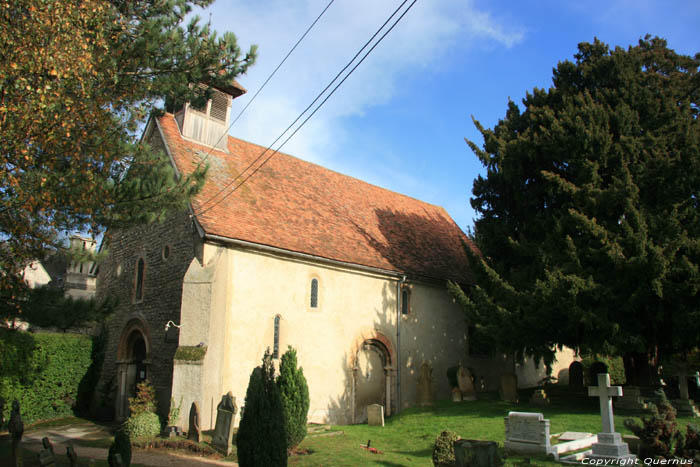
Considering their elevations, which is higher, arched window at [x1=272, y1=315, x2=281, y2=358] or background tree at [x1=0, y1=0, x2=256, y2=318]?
background tree at [x1=0, y1=0, x2=256, y2=318]

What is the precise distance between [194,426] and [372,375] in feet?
27.2

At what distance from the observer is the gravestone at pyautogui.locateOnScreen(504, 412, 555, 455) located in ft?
37.9

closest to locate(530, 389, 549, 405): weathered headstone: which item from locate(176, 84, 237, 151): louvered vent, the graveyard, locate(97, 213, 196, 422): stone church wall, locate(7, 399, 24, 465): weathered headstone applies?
the graveyard

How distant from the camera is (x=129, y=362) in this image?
18.6m

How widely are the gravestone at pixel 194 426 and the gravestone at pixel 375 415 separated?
6.60 metres

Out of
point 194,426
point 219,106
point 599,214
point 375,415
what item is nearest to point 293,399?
point 194,426

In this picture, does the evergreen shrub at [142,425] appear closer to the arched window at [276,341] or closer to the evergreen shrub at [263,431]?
the arched window at [276,341]

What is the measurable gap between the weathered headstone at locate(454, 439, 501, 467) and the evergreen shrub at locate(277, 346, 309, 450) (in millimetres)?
5441

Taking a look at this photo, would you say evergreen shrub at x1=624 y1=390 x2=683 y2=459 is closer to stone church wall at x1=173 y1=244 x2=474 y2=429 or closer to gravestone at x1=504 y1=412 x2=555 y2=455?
gravestone at x1=504 y1=412 x2=555 y2=455

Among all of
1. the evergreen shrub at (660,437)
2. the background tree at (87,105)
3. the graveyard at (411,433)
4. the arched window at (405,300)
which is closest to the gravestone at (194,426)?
the graveyard at (411,433)

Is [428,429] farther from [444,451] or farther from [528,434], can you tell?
[444,451]

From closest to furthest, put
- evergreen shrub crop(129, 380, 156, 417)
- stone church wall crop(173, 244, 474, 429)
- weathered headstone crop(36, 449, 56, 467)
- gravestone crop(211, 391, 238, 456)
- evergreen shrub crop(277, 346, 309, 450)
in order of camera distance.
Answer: weathered headstone crop(36, 449, 56, 467)
gravestone crop(211, 391, 238, 456)
evergreen shrub crop(277, 346, 309, 450)
evergreen shrub crop(129, 380, 156, 417)
stone church wall crop(173, 244, 474, 429)

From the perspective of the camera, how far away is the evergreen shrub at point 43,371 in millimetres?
17203

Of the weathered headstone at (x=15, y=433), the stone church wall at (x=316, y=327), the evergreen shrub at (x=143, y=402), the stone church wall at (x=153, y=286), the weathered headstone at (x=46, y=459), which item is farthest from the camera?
the stone church wall at (x=153, y=286)
